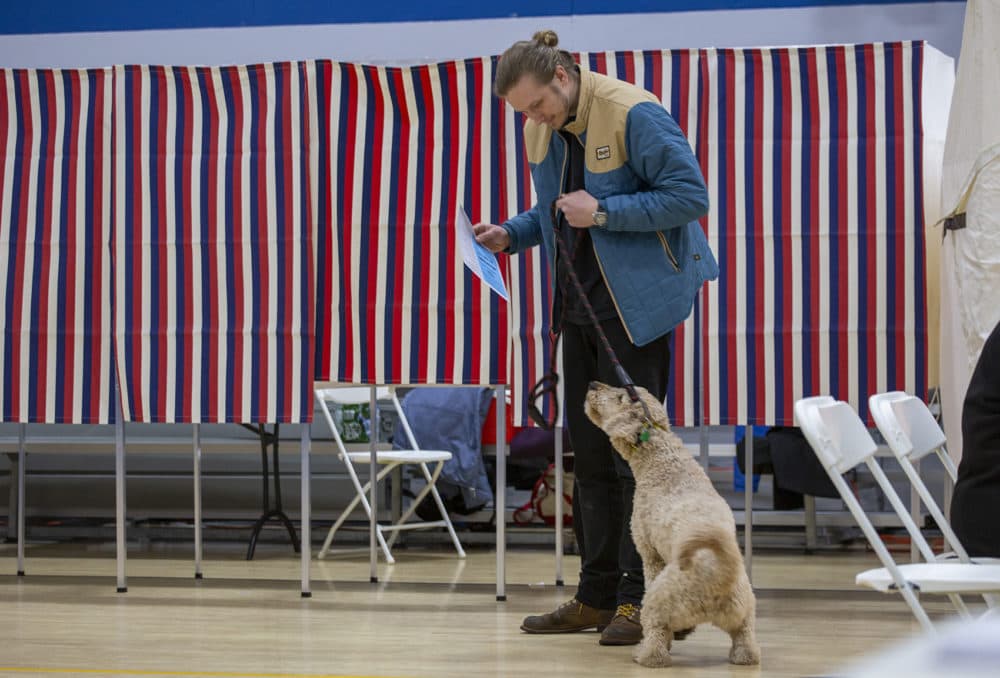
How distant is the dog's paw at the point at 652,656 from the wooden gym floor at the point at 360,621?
0.03 meters

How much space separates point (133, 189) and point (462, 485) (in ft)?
7.93

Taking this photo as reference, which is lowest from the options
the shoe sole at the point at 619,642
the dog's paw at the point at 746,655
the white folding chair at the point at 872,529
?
the shoe sole at the point at 619,642

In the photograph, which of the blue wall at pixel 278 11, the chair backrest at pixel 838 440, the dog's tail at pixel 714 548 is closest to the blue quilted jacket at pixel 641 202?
the dog's tail at pixel 714 548

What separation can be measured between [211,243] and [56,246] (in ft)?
2.00

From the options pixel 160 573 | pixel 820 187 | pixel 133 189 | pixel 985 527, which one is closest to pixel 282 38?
pixel 133 189

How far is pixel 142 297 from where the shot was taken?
4555 millimetres

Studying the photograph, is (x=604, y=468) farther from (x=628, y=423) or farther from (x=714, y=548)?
(x=714, y=548)

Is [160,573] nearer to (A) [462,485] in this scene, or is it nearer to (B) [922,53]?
(A) [462,485]

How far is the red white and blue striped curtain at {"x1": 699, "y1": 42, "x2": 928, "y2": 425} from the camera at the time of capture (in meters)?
4.28

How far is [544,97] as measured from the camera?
312 centimetres

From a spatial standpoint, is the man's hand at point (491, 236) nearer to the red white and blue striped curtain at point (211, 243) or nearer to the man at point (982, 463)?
the red white and blue striped curtain at point (211, 243)

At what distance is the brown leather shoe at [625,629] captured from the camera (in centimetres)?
319

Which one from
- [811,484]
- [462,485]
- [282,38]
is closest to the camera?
[811,484]

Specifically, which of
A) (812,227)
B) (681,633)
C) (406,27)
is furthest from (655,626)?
(406,27)
